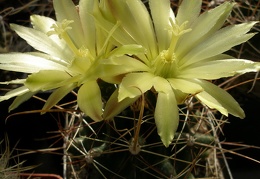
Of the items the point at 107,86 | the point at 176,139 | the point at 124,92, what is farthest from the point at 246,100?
the point at 124,92

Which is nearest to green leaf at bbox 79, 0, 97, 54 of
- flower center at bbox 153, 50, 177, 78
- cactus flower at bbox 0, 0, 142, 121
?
cactus flower at bbox 0, 0, 142, 121

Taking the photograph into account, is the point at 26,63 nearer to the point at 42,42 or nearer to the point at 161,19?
the point at 42,42

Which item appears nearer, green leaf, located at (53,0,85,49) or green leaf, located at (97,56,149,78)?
green leaf, located at (97,56,149,78)

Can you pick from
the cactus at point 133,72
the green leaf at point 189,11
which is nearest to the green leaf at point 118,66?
the cactus at point 133,72

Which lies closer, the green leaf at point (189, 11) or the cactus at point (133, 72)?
the cactus at point (133, 72)

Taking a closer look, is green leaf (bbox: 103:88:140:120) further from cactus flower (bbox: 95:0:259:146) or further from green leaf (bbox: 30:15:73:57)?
green leaf (bbox: 30:15:73:57)

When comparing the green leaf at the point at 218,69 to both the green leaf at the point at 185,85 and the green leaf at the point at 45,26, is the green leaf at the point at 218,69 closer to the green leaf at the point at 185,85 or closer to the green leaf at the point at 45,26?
the green leaf at the point at 185,85
